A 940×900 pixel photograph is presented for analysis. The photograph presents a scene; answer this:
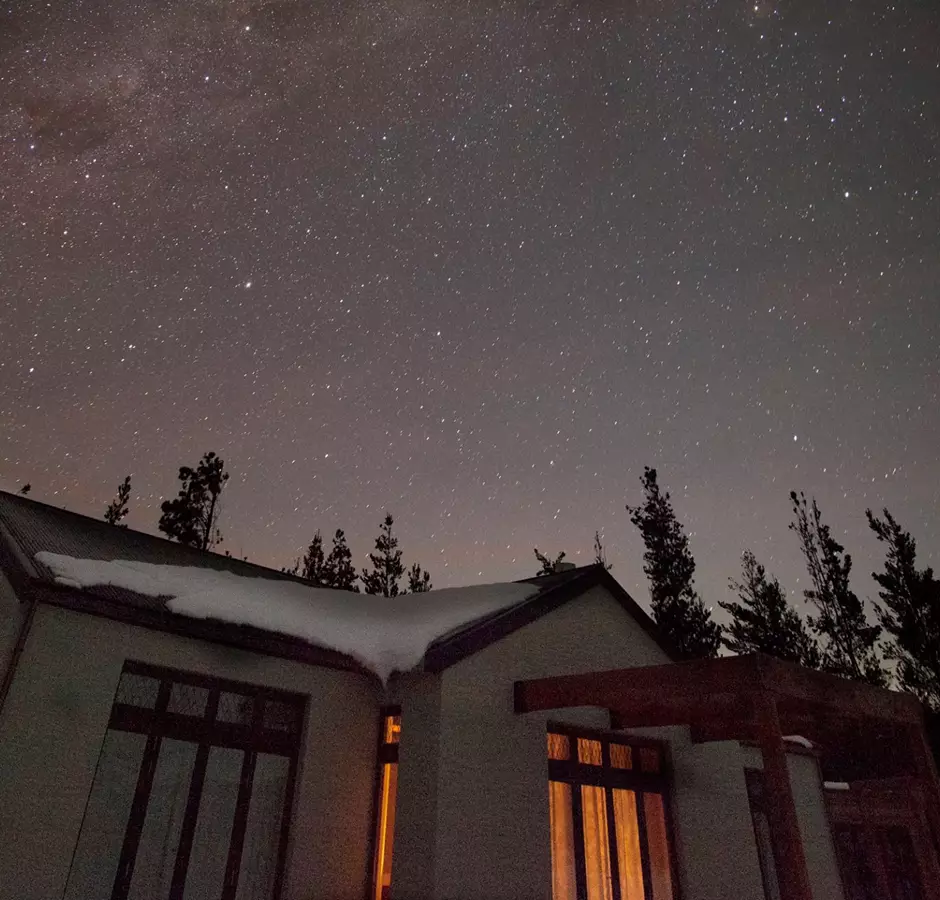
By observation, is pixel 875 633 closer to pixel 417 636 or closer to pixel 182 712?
pixel 417 636

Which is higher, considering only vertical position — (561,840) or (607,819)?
(607,819)

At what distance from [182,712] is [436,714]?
2528 millimetres

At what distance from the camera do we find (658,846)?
29.0ft

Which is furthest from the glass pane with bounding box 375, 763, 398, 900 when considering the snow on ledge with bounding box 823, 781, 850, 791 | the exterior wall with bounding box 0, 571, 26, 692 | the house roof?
the snow on ledge with bounding box 823, 781, 850, 791

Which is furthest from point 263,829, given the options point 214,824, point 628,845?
point 628,845

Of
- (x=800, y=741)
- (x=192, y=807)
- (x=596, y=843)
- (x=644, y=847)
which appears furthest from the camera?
(x=800, y=741)

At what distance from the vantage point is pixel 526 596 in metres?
9.09

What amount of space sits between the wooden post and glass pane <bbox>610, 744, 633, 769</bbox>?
3.36 metres

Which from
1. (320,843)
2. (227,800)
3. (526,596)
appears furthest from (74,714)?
(526,596)

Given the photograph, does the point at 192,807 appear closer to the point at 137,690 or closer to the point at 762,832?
the point at 137,690

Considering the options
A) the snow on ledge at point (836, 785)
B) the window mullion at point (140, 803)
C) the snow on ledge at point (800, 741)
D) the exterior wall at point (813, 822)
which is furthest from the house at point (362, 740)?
the snow on ledge at point (836, 785)

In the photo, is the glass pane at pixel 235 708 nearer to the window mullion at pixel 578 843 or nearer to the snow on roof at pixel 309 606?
the snow on roof at pixel 309 606

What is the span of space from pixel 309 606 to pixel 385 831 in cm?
275

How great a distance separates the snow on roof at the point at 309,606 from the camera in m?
6.63
